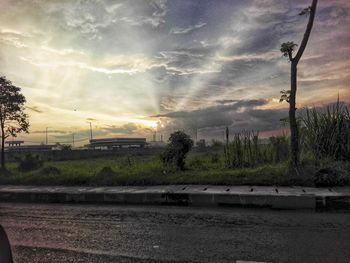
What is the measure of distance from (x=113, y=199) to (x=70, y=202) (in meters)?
1.31

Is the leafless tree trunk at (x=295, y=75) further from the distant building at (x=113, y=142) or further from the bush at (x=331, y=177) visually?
the distant building at (x=113, y=142)

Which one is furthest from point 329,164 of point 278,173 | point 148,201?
point 148,201

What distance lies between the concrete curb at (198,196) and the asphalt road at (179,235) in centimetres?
39

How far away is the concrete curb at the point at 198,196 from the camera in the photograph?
8117 millimetres

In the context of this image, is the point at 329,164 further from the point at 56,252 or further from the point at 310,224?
the point at 56,252

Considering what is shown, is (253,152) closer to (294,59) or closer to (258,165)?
(258,165)

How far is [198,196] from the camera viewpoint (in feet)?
29.6

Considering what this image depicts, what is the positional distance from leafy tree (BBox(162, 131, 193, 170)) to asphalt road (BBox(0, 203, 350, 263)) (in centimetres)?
456

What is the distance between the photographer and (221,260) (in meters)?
4.91

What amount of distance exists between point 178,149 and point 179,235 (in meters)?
7.04

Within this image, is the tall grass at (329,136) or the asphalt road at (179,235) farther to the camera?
the tall grass at (329,136)

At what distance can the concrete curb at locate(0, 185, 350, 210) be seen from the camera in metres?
8.12

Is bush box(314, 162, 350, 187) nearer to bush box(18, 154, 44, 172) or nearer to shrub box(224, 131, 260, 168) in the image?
shrub box(224, 131, 260, 168)

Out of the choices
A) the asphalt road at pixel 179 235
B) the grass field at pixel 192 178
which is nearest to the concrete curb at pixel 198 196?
the asphalt road at pixel 179 235
